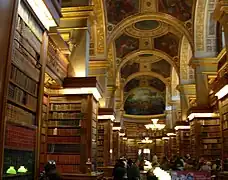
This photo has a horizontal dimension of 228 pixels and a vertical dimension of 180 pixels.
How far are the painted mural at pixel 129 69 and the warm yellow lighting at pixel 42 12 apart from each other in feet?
70.2

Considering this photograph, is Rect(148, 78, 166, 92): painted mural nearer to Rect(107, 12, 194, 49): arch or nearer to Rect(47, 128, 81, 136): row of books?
Rect(107, 12, 194, 49): arch

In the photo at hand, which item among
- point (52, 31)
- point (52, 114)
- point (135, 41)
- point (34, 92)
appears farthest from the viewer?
point (135, 41)

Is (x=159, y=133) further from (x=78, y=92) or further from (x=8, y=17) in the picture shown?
(x=8, y=17)

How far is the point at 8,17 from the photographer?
3.59m

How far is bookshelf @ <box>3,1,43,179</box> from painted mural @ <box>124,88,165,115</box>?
27893 millimetres

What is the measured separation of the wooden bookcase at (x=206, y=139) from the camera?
479 inches

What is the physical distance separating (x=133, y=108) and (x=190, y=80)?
547 inches

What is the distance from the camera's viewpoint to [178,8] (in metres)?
16.2

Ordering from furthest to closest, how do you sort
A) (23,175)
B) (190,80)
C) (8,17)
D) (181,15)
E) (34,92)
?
(190,80), (181,15), (34,92), (23,175), (8,17)

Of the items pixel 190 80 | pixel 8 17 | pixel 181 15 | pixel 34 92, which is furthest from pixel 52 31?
pixel 190 80

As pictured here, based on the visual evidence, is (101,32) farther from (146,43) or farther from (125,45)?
Answer: (146,43)

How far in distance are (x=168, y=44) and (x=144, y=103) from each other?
498 inches

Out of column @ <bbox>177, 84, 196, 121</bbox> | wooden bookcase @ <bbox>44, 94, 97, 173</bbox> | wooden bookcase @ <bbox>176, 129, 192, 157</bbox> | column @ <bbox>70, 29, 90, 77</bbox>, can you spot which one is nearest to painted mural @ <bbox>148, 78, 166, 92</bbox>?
column @ <bbox>177, 84, 196, 121</bbox>

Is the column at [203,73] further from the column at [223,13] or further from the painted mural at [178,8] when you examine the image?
the column at [223,13]
